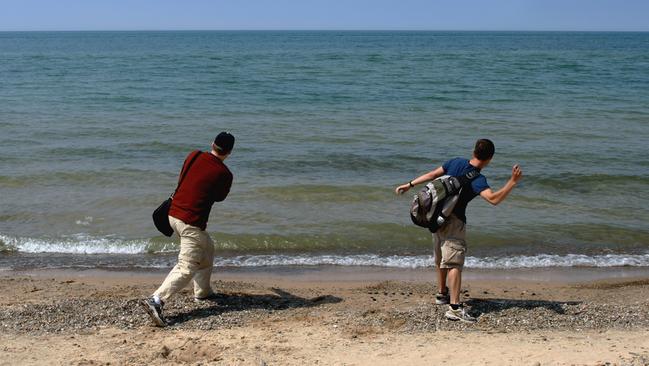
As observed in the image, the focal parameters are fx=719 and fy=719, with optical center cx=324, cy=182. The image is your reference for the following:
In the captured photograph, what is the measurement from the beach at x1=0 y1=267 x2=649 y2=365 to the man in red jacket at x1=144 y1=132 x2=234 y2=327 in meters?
0.28

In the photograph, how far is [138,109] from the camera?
71.8 feet

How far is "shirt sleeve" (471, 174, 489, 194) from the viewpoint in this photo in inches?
226

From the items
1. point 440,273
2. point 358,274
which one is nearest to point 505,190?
point 440,273

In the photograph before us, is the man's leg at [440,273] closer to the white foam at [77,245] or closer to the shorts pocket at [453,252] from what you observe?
the shorts pocket at [453,252]

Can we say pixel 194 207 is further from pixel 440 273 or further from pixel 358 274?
pixel 358 274

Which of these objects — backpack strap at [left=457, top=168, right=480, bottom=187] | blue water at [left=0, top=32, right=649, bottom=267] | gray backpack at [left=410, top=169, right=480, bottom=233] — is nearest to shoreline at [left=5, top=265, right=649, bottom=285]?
blue water at [left=0, top=32, right=649, bottom=267]

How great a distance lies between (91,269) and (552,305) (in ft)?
17.1

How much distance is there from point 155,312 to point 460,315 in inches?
101

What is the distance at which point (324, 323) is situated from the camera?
6.15 metres

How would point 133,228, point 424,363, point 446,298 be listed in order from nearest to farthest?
1. point 424,363
2. point 446,298
3. point 133,228

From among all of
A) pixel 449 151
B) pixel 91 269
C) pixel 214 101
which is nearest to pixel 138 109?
pixel 214 101

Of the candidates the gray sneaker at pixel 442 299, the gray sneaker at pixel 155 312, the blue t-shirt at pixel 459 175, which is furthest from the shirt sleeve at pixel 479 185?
the gray sneaker at pixel 155 312

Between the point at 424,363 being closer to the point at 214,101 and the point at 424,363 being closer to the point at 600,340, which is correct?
the point at 600,340

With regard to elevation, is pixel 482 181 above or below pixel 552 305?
above
